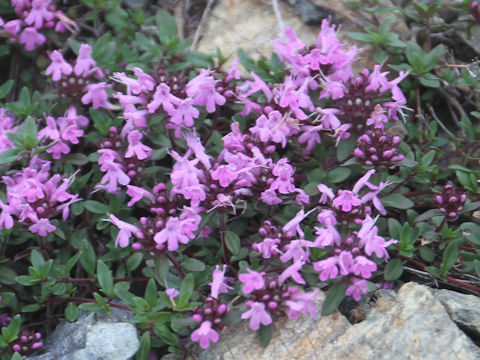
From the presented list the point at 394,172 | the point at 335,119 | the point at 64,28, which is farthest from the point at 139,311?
the point at 64,28

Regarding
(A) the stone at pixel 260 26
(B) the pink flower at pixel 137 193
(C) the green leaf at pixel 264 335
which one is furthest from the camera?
(A) the stone at pixel 260 26

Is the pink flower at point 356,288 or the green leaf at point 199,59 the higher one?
the green leaf at point 199,59

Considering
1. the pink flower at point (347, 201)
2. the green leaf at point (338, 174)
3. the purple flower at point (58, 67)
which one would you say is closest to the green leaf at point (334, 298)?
the pink flower at point (347, 201)

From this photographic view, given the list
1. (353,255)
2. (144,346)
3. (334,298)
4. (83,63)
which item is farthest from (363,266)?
(83,63)

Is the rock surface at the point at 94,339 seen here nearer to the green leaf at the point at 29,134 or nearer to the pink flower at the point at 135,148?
the pink flower at the point at 135,148

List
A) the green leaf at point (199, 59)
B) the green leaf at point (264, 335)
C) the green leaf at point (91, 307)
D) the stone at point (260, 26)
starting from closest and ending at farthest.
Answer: the green leaf at point (264, 335) → the green leaf at point (91, 307) → the green leaf at point (199, 59) → the stone at point (260, 26)

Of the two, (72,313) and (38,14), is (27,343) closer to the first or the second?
(72,313)

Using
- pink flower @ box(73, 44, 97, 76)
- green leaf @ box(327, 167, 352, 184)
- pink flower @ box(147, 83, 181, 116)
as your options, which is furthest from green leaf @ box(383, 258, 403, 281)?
pink flower @ box(73, 44, 97, 76)
